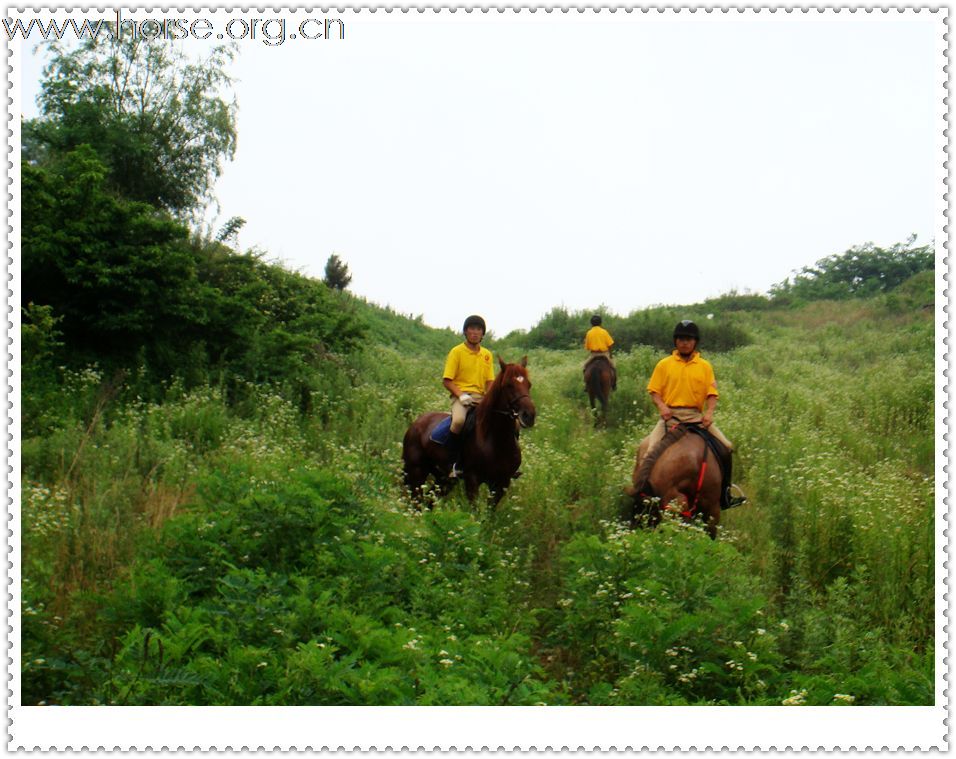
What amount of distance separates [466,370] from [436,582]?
4.06 m

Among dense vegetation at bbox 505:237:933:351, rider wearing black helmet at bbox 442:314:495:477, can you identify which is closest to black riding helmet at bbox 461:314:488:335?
rider wearing black helmet at bbox 442:314:495:477

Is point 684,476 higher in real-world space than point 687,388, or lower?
lower

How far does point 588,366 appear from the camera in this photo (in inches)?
712

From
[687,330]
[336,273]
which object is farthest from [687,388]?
[336,273]

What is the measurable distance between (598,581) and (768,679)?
4.62ft

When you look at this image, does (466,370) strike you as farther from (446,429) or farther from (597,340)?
(597,340)

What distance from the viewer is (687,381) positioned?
883 centimetres

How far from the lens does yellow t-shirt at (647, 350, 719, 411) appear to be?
8.82 metres

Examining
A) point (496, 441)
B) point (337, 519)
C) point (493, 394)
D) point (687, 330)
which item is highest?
point (687, 330)

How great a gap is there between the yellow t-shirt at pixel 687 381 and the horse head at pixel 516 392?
4.19 feet

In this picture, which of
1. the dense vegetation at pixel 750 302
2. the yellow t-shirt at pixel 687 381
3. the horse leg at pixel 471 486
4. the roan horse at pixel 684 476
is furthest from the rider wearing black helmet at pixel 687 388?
the dense vegetation at pixel 750 302

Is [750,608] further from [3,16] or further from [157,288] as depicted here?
[157,288]

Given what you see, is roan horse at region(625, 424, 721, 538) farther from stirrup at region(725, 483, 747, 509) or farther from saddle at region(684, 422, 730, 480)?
stirrup at region(725, 483, 747, 509)

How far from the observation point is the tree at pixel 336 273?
32.4 metres
